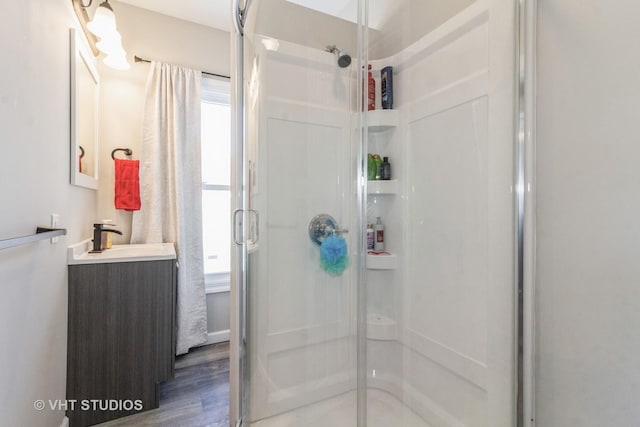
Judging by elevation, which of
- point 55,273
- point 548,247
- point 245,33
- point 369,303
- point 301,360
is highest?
point 245,33

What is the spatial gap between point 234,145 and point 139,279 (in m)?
0.96

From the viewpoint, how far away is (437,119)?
4.19 ft

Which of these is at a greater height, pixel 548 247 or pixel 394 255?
pixel 548 247

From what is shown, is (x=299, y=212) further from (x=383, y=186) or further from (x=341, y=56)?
(x=341, y=56)

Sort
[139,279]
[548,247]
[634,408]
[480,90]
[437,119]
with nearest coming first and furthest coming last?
[634,408], [548,247], [480,90], [437,119], [139,279]

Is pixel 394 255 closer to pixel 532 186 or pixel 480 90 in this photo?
pixel 532 186

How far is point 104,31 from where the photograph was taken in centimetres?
176

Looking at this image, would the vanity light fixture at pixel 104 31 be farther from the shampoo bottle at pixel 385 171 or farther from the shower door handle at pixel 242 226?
the shampoo bottle at pixel 385 171

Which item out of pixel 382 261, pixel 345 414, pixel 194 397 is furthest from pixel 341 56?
A: pixel 194 397

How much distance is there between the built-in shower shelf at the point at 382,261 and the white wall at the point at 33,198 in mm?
1416

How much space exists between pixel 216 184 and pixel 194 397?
1631mm

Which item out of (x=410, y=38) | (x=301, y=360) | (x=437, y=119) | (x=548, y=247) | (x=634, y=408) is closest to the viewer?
(x=634, y=408)

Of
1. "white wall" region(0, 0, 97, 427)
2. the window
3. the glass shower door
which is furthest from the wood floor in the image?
the window

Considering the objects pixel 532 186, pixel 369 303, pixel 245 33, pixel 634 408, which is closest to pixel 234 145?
pixel 245 33
